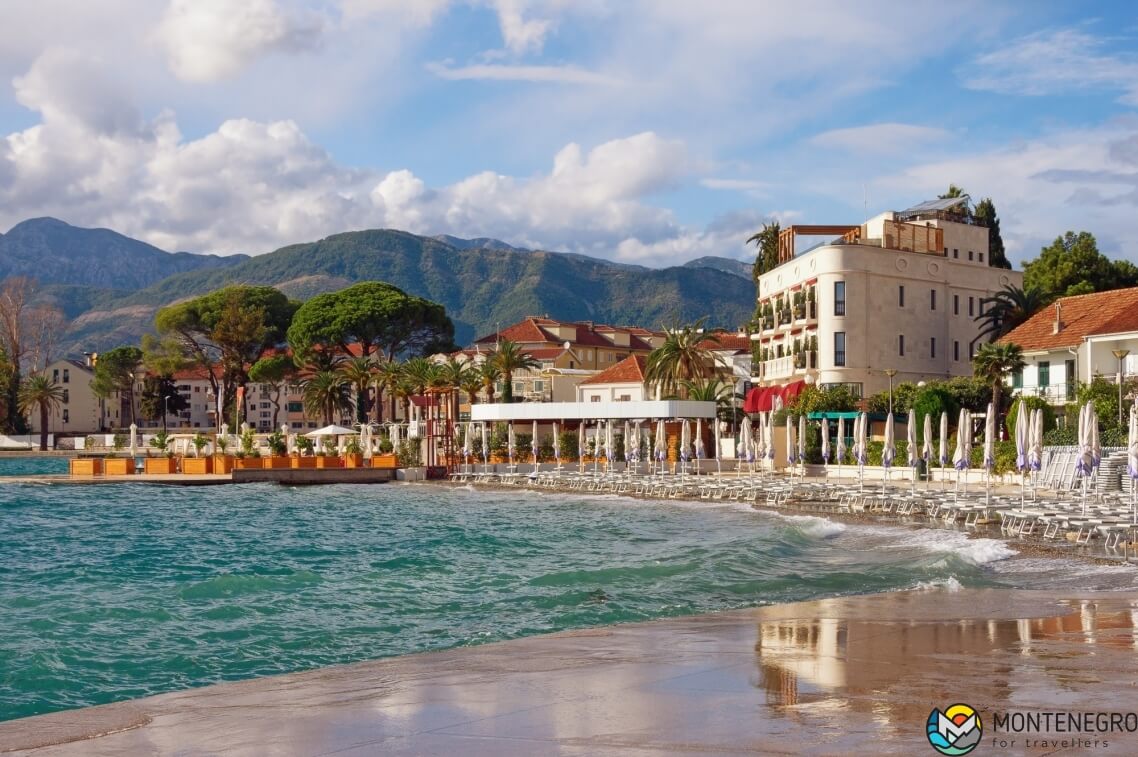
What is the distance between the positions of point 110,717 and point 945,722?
6.16 m

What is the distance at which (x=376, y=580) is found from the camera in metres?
22.9

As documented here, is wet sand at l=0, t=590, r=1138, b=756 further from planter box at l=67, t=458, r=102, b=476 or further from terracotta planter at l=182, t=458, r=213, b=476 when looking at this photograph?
planter box at l=67, t=458, r=102, b=476

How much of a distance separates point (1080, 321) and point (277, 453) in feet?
152

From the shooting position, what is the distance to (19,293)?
12131 cm

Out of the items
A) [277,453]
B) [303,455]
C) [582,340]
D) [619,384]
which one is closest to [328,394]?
[277,453]

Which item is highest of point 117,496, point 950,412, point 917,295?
point 917,295

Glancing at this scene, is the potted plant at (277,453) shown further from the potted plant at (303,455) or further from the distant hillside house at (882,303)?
the distant hillside house at (882,303)

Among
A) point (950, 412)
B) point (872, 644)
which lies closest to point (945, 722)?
point (872, 644)

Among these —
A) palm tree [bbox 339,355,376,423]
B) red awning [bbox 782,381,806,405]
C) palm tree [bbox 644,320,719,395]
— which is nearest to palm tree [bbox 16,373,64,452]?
palm tree [bbox 339,355,376,423]

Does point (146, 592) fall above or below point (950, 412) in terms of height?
below

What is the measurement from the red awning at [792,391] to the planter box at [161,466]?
33.3 meters

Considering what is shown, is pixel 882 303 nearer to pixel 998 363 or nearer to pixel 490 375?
pixel 998 363

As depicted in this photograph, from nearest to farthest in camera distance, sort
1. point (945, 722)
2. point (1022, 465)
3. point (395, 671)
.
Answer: point (945, 722) → point (395, 671) → point (1022, 465)

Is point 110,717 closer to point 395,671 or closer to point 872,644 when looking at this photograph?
point 395,671
